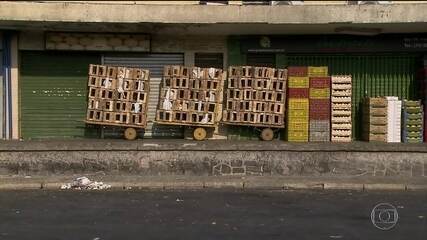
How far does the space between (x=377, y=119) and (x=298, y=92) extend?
2219 mm

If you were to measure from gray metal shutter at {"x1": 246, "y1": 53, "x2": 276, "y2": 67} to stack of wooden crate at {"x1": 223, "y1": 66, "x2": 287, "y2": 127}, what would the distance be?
846 millimetres

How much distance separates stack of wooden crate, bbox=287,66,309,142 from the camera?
17.3 m

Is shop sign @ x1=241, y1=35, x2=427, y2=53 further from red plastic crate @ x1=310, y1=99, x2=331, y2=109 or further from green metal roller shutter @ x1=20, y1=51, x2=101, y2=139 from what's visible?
green metal roller shutter @ x1=20, y1=51, x2=101, y2=139

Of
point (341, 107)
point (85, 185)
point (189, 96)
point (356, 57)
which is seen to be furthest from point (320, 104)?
point (85, 185)

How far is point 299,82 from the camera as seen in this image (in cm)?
1727

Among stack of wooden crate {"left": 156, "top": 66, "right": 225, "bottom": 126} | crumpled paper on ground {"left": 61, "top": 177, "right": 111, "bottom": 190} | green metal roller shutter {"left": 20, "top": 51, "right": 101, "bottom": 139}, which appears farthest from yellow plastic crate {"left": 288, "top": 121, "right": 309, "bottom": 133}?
green metal roller shutter {"left": 20, "top": 51, "right": 101, "bottom": 139}

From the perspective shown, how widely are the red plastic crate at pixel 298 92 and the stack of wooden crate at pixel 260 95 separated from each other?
198mm

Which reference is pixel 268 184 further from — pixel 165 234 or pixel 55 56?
pixel 55 56

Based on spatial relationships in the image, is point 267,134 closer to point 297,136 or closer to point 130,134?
point 297,136

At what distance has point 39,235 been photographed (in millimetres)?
8477

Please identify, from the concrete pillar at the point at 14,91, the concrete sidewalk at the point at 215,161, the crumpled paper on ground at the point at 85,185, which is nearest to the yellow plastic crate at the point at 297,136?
the concrete sidewalk at the point at 215,161

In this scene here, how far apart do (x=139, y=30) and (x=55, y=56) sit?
2621mm

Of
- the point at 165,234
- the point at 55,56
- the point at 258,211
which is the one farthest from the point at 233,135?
the point at 165,234

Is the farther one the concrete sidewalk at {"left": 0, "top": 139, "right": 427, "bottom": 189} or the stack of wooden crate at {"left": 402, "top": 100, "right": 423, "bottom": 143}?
the stack of wooden crate at {"left": 402, "top": 100, "right": 423, "bottom": 143}
